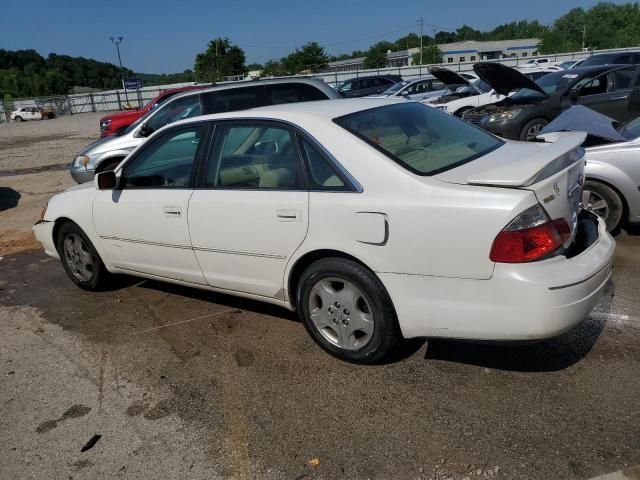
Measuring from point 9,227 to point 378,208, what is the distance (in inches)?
290

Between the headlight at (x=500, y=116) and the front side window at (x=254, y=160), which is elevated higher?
the front side window at (x=254, y=160)

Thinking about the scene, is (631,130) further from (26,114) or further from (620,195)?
(26,114)

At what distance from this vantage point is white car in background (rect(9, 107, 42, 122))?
4541cm

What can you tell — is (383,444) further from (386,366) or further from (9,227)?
(9,227)

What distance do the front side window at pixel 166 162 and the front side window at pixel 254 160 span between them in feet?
0.82

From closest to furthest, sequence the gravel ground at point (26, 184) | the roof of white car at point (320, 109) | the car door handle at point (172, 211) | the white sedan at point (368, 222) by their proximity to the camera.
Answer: the white sedan at point (368, 222) → the roof of white car at point (320, 109) → the car door handle at point (172, 211) → the gravel ground at point (26, 184)

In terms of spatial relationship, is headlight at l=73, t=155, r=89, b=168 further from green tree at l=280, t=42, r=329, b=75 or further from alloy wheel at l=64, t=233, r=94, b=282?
Answer: green tree at l=280, t=42, r=329, b=75

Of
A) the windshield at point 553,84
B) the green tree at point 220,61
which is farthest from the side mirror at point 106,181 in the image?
the green tree at point 220,61

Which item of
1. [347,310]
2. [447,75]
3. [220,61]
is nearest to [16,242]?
[347,310]

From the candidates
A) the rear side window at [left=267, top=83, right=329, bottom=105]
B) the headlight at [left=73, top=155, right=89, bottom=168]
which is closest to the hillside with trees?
the headlight at [left=73, top=155, right=89, bottom=168]

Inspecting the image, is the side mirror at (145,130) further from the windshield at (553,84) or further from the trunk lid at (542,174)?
the trunk lid at (542,174)

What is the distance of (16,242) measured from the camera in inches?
295

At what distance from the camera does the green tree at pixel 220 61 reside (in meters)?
63.8

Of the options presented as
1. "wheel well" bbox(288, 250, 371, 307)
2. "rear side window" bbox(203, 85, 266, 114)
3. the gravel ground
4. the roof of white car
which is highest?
"rear side window" bbox(203, 85, 266, 114)
